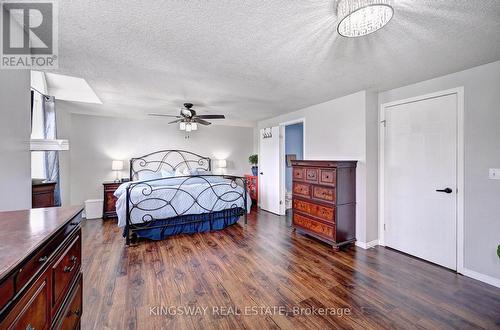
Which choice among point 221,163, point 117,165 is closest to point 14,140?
point 117,165

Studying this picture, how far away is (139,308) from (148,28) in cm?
235

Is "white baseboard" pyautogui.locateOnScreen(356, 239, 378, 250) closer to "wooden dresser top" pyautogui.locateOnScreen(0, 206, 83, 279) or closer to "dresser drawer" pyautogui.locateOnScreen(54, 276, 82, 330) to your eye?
"dresser drawer" pyautogui.locateOnScreen(54, 276, 82, 330)

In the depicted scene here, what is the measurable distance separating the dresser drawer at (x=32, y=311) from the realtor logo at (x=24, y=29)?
1531 mm

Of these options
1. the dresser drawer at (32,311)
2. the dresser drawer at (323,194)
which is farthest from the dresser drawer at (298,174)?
the dresser drawer at (32,311)

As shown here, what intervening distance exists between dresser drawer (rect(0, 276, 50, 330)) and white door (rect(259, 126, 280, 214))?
171 inches

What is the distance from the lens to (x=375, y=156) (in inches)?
127

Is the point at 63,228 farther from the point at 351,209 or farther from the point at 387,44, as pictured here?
the point at 351,209

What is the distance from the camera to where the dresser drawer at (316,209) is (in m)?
3.15

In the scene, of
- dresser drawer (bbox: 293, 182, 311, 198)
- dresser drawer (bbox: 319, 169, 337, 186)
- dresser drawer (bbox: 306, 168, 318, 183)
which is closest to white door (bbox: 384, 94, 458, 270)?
dresser drawer (bbox: 319, 169, 337, 186)

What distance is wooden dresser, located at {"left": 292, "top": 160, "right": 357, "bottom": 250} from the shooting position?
10.1ft

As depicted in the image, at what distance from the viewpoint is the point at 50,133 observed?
10.9 ft

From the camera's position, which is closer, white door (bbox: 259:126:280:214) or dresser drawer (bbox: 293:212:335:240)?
dresser drawer (bbox: 293:212:335:240)

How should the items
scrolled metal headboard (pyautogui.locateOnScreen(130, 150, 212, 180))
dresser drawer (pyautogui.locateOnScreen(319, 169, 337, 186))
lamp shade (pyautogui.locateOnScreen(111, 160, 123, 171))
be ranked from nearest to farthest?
1. dresser drawer (pyautogui.locateOnScreen(319, 169, 337, 186))
2. lamp shade (pyautogui.locateOnScreen(111, 160, 123, 171))
3. scrolled metal headboard (pyautogui.locateOnScreen(130, 150, 212, 180))

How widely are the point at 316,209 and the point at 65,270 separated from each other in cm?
306
